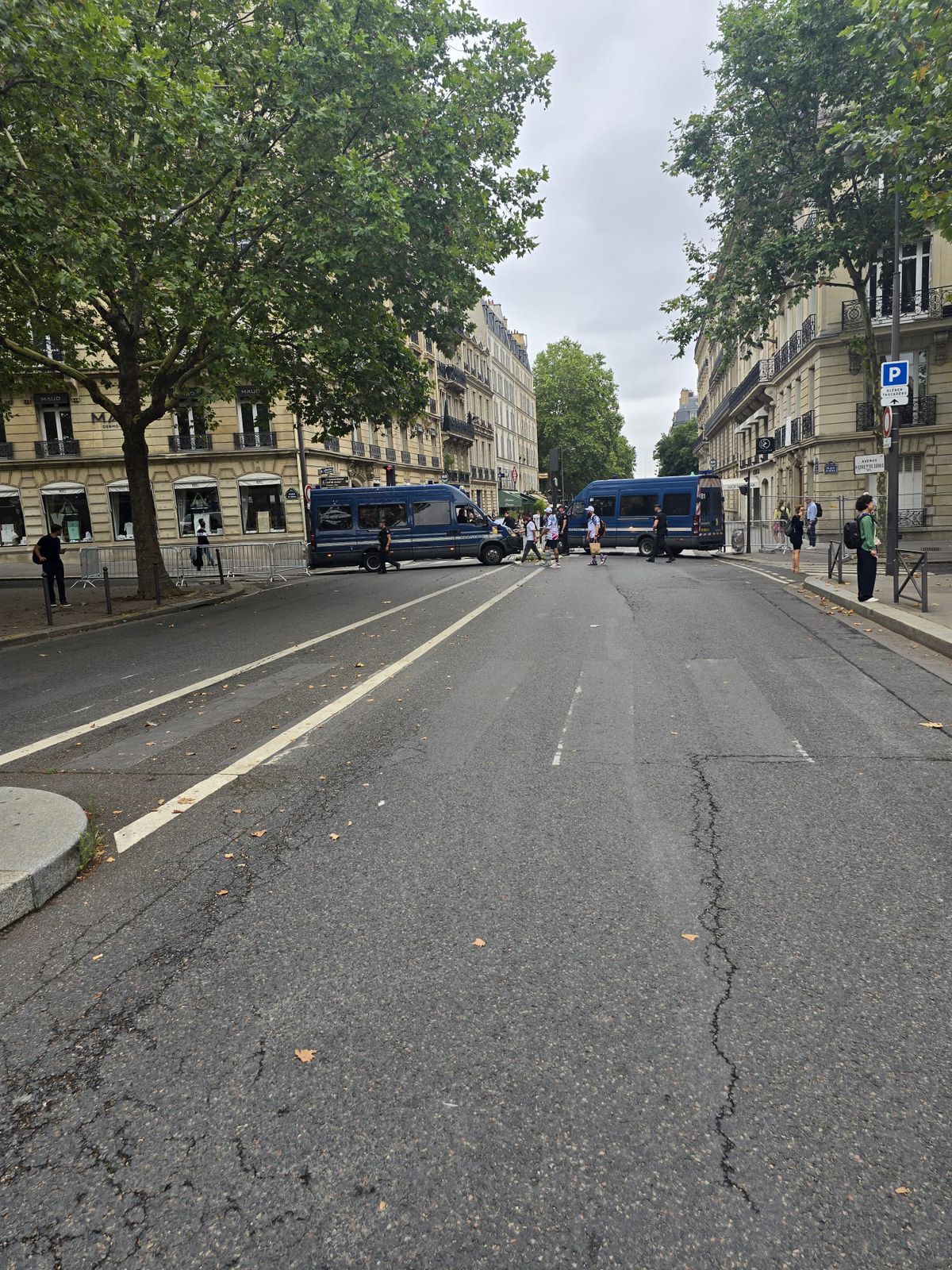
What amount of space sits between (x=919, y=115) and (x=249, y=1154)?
55.3 ft

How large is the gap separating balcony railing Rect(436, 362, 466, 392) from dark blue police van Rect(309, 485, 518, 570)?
30.2m

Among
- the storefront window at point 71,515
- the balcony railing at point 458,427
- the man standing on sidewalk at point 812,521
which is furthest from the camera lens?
the balcony railing at point 458,427

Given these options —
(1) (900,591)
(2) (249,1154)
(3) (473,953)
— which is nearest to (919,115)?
(1) (900,591)

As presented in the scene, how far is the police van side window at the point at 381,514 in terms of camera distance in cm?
2848

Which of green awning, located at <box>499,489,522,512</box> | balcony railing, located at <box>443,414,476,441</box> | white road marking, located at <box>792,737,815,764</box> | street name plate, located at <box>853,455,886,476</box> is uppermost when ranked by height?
balcony railing, located at <box>443,414,476,441</box>

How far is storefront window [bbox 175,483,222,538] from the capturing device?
38156 mm

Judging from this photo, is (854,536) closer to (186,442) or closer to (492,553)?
(492,553)

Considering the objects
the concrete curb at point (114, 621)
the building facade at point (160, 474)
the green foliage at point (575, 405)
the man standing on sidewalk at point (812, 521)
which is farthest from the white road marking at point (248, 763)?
the green foliage at point (575, 405)

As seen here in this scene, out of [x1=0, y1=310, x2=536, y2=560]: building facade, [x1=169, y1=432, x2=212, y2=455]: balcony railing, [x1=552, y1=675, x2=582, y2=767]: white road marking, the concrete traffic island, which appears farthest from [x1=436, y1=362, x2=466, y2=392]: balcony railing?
the concrete traffic island

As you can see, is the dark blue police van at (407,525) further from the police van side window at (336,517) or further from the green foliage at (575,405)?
the green foliage at (575,405)

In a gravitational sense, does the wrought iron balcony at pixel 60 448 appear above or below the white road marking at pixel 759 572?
above

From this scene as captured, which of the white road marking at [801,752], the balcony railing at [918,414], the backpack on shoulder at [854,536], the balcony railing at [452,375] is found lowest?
the white road marking at [801,752]

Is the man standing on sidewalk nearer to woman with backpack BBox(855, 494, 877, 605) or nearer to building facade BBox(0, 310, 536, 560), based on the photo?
building facade BBox(0, 310, 536, 560)

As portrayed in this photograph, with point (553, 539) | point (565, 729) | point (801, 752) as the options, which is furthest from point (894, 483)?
point (553, 539)
